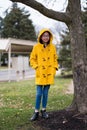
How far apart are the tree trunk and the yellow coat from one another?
464mm

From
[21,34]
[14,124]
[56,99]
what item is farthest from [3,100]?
[21,34]

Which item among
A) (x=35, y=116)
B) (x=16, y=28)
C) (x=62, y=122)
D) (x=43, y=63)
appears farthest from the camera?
(x=16, y=28)

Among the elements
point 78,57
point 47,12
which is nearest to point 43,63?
point 78,57

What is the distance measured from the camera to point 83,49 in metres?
7.27

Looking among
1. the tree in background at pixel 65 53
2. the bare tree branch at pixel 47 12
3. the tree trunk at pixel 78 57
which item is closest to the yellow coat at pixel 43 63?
the bare tree branch at pixel 47 12

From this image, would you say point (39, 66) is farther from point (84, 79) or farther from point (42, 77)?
point (84, 79)

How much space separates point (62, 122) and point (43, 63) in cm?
120

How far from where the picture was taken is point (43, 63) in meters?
7.03

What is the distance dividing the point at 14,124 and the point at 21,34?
61301mm

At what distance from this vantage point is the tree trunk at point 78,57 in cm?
719

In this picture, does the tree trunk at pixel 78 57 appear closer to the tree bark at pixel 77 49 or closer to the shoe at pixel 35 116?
the tree bark at pixel 77 49

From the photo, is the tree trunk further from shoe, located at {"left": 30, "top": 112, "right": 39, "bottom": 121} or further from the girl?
shoe, located at {"left": 30, "top": 112, "right": 39, "bottom": 121}

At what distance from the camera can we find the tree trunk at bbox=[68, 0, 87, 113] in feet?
23.6

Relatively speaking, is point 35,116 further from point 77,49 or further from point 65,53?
point 65,53
